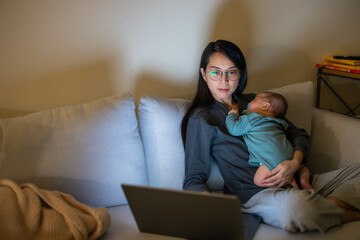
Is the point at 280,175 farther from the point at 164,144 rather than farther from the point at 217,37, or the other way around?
the point at 217,37

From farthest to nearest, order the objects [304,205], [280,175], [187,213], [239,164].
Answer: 1. [239,164]
2. [280,175]
3. [304,205]
4. [187,213]

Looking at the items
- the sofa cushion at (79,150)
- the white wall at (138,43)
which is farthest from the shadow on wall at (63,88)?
the sofa cushion at (79,150)

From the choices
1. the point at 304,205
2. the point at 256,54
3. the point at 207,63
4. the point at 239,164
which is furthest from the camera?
the point at 256,54

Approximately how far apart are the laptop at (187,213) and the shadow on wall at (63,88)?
81 cm

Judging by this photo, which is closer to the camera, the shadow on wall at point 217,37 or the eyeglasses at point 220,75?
the eyeglasses at point 220,75

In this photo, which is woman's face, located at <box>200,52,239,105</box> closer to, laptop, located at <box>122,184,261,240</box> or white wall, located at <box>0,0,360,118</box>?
white wall, located at <box>0,0,360,118</box>

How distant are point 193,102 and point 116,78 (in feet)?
1.47

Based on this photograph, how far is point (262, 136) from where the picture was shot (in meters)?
1.47

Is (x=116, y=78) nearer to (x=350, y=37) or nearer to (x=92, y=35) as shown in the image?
(x=92, y=35)

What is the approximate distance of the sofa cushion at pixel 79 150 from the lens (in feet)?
A: 4.52

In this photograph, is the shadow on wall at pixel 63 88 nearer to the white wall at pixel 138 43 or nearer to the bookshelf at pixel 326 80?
the white wall at pixel 138 43

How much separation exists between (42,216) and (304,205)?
91 centimetres

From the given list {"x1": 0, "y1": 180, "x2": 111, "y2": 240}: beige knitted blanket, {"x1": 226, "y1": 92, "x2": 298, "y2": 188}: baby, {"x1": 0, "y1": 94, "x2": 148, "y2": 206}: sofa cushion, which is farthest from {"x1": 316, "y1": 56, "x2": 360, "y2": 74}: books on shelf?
{"x1": 0, "y1": 180, "x2": 111, "y2": 240}: beige knitted blanket

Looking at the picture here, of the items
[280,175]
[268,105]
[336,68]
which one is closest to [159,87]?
[268,105]
